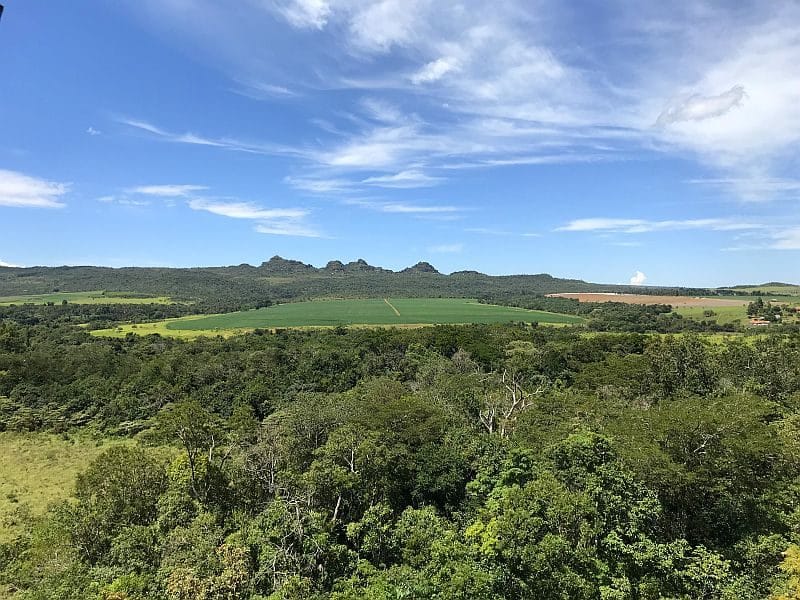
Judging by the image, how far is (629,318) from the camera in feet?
415

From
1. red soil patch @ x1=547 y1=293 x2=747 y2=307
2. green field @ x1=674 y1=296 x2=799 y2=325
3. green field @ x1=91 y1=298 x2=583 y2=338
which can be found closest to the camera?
green field @ x1=674 y1=296 x2=799 y2=325

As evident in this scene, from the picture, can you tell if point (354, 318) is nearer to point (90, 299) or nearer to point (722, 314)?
point (722, 314)

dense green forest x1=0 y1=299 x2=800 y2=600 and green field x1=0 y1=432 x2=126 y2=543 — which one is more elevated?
dense green forest x1=0 y1=299 x2=800 y2=600

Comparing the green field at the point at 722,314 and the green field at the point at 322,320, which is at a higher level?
the green field at the point at 722,314

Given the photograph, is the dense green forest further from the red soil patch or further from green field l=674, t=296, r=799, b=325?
the red soil patch

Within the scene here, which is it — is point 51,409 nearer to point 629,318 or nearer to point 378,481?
point 378,481

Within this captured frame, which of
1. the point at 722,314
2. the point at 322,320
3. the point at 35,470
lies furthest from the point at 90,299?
the point at 722,314

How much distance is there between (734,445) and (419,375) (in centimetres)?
4261

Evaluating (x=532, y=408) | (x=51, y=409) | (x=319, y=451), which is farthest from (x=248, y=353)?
(x=319, y=451)

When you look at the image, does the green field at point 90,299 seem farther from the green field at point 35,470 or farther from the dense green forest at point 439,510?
the dense green forest at point 439,510

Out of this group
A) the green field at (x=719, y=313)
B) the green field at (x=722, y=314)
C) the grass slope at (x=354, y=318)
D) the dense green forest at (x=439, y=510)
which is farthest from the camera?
the grass slope at (x=354, y=318)

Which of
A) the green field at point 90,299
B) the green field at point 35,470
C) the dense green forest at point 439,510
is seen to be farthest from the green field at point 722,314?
the green field at point 90,299

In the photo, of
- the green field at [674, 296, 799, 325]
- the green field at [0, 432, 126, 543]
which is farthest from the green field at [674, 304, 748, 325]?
the green field at [0, 432, 126, 543]

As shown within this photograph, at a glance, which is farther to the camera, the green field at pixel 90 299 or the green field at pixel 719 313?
the green field at pixel 90 299
